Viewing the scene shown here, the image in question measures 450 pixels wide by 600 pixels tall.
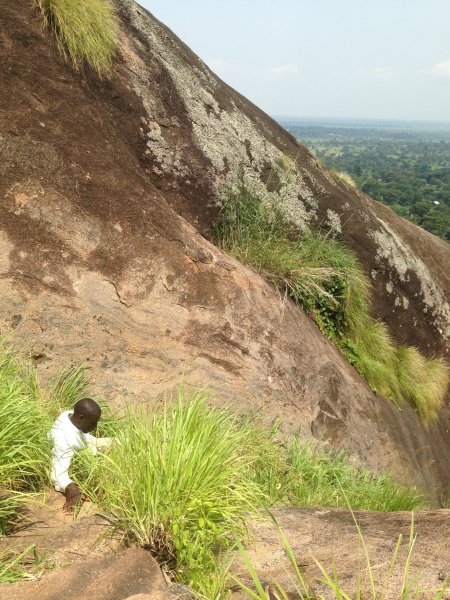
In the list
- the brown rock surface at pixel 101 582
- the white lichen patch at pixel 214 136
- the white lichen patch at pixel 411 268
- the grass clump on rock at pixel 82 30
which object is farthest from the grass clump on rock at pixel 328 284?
the brown rock surface at pixel 101 582

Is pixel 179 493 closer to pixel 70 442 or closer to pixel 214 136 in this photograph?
pixel 70 442

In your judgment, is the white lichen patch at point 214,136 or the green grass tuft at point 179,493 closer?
the green grass tuft at point 179,493

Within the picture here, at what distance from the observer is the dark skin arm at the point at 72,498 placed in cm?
326

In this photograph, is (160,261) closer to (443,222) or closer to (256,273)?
(256,273)

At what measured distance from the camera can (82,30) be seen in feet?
17.5

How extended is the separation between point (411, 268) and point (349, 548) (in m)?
5.96

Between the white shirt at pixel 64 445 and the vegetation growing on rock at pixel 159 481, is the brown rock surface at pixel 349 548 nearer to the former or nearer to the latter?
the vegetation growing on rock at pixel 159 481

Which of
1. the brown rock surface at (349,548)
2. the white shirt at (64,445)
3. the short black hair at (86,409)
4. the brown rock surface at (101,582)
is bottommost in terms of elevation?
the brown rock surface at (349,548)

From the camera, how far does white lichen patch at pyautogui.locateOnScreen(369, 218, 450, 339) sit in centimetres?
804

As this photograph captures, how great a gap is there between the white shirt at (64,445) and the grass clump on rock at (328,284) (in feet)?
9.51

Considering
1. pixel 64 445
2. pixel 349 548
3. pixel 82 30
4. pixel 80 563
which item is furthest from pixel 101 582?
pixel 82 30

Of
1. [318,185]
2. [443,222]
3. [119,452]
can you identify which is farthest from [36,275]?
[443,222]

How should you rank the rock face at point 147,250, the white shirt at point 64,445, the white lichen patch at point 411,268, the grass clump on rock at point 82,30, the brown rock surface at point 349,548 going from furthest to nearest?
the white lichen patch at point 411,268 < the grass clump on rock at point 82,30 < the rock face at point 147,250 < the white shirt at point 64,445 < the brown rock surface at point 349,548

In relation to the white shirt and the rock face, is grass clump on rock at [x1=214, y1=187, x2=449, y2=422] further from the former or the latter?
the white shirt
